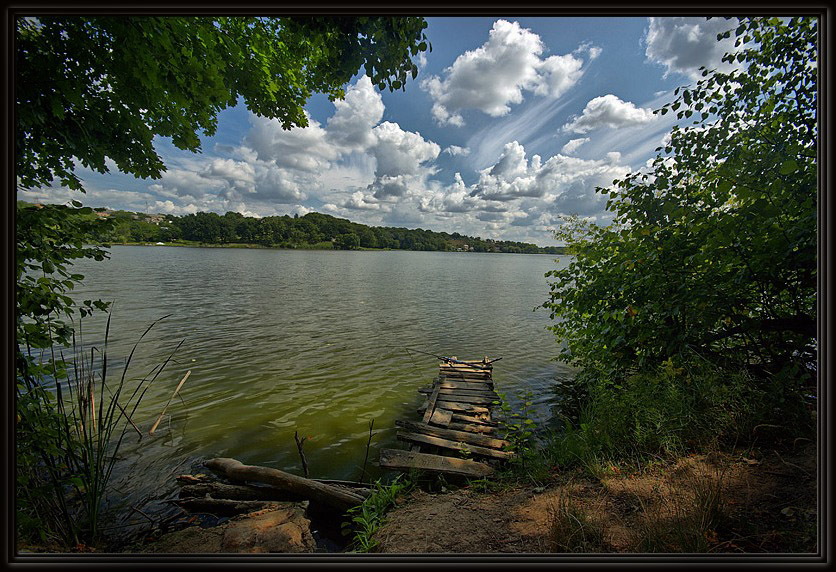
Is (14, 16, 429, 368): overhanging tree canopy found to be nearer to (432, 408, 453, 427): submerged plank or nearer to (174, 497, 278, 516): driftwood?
(174, 497, 278, 516): driftwood

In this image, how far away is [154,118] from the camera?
12.9 feet

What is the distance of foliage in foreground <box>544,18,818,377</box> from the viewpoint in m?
3.73

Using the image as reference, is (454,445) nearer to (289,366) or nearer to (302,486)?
(302,486)

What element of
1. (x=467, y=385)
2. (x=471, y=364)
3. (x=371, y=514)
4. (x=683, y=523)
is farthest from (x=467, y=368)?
(x=683, y=523)

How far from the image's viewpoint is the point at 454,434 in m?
6.61

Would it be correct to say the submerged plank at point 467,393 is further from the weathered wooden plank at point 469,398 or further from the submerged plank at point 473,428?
the submerged plank at point 473,428

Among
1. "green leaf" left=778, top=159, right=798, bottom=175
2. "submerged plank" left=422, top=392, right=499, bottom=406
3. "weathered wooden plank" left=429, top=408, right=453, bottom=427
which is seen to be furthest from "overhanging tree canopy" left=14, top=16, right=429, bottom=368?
"submerged plank" left=422, top=392, right=499, bottom=406

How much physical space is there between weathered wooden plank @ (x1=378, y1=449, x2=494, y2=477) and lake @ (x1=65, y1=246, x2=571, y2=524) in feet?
3.34

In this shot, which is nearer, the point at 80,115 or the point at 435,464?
the point at 80,115

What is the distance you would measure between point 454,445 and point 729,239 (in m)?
5.53

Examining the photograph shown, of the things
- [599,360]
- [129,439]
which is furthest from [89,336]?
[599,360]

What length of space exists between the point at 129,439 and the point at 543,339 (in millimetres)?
17212

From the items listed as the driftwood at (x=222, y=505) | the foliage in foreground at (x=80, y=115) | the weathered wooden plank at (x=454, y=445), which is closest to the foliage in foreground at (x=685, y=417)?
the weathered wooden plank at (x=454, y=445)

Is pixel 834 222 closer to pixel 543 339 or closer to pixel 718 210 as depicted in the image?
pixel 718 210
